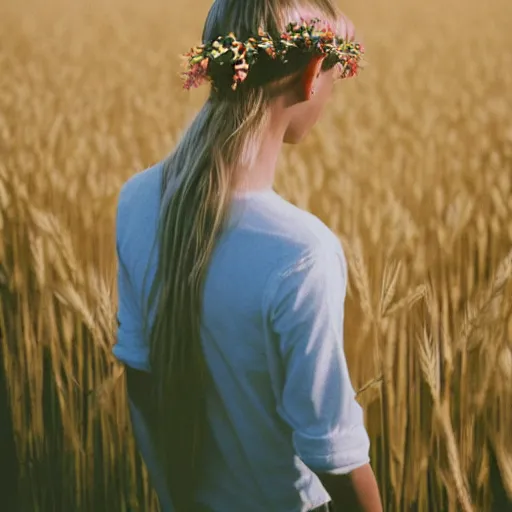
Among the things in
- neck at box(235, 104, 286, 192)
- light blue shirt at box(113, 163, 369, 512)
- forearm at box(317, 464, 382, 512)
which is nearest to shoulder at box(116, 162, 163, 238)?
light blue shirt at box(113, 163, 369, 512)

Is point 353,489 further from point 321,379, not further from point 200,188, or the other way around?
point 200,188

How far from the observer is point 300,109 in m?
1.09

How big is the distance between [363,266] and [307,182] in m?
0.21

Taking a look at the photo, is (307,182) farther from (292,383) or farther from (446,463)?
(446,463)

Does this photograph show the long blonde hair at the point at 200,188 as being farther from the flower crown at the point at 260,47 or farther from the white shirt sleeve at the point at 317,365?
the white shirt sleeve at the point at 317,365

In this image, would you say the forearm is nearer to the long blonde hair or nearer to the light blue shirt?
the light blue shirt

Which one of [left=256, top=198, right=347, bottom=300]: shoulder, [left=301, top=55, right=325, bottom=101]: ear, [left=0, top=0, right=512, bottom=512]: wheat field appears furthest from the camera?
[left=0, top=0, right=512, bottom=512]: wheat field

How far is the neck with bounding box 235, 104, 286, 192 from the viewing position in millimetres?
1065

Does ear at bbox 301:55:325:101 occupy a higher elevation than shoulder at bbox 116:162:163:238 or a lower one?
higher

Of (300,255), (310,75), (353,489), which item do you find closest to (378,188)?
(310,75)

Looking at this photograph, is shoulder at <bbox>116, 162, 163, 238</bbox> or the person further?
shoulder at <bbox>116, 162, 163, 238</bbox>

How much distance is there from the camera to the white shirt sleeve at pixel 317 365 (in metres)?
0.96

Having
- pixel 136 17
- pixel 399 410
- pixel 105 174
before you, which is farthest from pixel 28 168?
pixel 399 410

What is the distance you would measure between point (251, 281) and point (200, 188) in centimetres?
18
